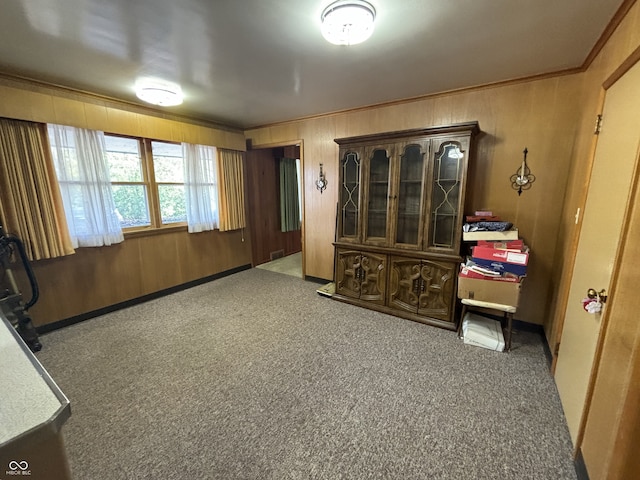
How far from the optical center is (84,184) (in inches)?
109

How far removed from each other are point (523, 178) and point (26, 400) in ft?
11.3

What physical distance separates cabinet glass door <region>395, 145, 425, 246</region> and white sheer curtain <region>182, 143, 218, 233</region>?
2.80 meters

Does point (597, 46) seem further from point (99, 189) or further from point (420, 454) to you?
point (99, 189)

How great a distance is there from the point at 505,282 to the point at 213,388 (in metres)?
2.48

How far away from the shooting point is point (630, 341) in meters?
1.04

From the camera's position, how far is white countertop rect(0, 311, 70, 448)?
601mm

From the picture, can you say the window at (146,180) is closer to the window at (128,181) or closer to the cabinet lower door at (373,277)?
the window at (128,181)

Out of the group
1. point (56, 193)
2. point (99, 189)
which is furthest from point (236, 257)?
point (56, 193)

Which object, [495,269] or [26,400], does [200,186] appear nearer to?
[26,400]

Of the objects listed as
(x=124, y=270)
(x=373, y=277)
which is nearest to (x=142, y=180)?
(x=124, y=270)

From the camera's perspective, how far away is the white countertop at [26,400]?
1.97 feet

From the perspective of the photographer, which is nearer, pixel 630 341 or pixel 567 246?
pixel 630 341

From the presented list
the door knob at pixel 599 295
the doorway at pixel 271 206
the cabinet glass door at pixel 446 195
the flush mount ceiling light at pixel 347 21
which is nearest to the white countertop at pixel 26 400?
the flush mount ceiling light at pixel 347 21

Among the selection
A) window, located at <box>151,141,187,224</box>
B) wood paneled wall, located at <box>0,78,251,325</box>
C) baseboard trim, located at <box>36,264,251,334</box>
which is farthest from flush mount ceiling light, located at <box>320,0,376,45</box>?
baseboard trim, located at <box>36,264,251,334</box>
